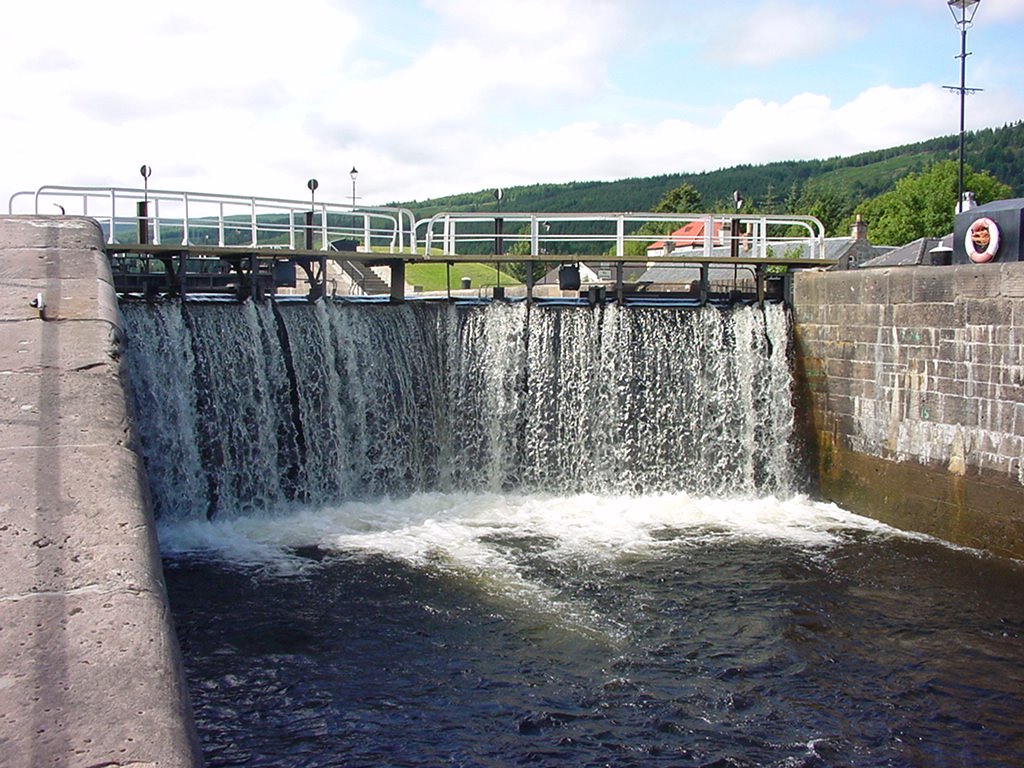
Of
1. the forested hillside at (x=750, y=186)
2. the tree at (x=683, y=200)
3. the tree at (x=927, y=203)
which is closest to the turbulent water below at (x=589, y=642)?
the tree at (x=927, y=203)

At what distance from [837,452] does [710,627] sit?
569cm

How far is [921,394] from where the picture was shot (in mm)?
12633

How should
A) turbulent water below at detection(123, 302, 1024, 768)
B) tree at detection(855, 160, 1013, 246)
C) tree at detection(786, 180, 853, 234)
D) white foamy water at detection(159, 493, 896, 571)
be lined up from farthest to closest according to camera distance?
tree at detection(786, 180, 853, 234) → tree at detection(855, 160, 1013, 246) → white foamy water at detection(159, 493, 896, 571) → turbulent water below at detection(123, 302, 1024, 768)

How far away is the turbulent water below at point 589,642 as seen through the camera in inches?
281

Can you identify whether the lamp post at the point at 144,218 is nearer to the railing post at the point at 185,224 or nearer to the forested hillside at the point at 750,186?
the railing post at the point at 185,224

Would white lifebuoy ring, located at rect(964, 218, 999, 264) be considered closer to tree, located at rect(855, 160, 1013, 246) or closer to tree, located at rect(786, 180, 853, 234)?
tree, located at rect(855, 160, 1013, 246)

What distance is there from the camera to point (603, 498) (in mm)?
14344

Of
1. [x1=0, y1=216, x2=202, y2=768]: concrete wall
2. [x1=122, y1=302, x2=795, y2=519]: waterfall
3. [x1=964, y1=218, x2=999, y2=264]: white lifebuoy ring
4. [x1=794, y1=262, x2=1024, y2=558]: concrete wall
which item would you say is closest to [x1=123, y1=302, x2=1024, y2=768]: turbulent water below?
[x1=122, y1=302, x2=795, y2=519]: waterfall

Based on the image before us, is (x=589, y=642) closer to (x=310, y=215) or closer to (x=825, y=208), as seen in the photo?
(x=310, y=215)

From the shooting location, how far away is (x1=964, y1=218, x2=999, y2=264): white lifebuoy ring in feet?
40.7

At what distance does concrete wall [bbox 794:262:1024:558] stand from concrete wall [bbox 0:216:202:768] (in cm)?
958

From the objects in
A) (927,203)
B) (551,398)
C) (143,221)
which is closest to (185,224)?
(143,221)

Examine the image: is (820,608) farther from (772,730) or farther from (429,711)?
(429,711)

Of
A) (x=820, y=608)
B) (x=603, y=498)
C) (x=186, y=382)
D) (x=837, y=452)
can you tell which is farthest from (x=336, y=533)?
(x=837, y=452)
